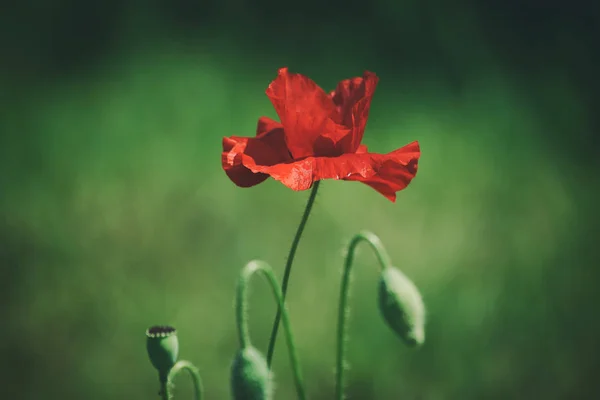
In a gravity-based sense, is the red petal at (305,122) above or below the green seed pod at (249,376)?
above

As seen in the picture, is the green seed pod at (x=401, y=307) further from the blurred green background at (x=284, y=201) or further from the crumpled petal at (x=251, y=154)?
the blurred green background at (x=284, y=201)

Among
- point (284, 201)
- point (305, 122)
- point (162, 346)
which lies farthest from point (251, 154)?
point (284, 201)

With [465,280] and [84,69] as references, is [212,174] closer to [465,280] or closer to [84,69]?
[84,69]

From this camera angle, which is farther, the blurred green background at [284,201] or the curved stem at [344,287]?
the blurred green background at [284,201]

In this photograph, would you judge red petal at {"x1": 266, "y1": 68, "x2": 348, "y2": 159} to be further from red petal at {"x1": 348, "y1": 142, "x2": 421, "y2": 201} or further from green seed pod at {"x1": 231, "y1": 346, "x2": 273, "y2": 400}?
green seed pod at {"x1": 231, "y1": 346, "x2": 273, "y2": 400}

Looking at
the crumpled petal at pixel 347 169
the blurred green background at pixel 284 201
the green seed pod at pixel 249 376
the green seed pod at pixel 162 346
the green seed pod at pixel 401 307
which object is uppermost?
the blurred green background at pixel 284 201

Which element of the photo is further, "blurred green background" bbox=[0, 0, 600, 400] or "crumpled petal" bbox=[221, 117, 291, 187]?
"blurred green background" bbox=[0, 0, 600, 400]

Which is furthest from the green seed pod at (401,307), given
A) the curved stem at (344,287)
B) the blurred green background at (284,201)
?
the blurred green background at (284,201)

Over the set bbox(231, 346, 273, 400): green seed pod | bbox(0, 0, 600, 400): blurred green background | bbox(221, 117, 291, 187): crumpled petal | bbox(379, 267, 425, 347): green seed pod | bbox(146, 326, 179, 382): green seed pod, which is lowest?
bbox(231, 346, 273, 400): green seed pod

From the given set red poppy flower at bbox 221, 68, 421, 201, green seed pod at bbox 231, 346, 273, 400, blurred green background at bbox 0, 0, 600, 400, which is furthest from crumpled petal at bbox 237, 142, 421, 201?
blurred green background at bbox 0, 0, 600, 400
